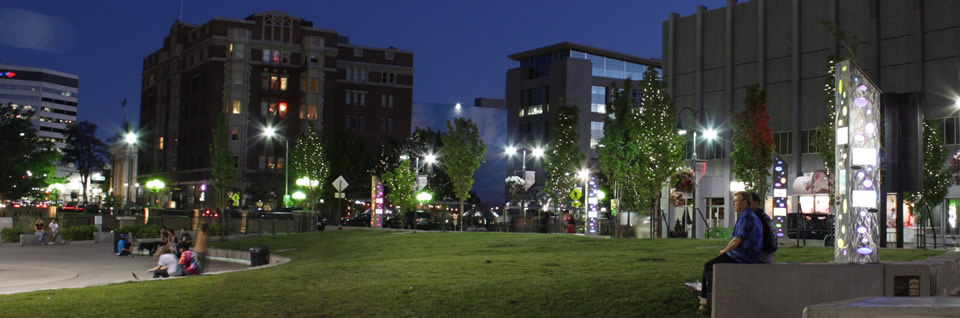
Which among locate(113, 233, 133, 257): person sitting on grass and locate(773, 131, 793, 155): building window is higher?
locate(773, 131, 793, 155): building window

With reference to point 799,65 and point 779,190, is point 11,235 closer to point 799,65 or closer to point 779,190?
point 779,190

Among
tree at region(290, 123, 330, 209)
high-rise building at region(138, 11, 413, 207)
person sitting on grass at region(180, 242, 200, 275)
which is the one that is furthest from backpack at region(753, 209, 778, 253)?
high-rise building at region(138, 11, 413, 207)

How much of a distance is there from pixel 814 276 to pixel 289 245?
30.1m

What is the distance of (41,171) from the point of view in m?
74.2

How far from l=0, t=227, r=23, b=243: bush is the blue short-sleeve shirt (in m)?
40.1

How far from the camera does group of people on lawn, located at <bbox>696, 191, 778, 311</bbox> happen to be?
11734 millimetres

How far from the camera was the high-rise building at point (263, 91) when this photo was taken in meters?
104

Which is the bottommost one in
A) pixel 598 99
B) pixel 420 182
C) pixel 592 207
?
pixel 592 207

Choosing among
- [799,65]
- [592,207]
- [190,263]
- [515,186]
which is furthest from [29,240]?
[515,186]

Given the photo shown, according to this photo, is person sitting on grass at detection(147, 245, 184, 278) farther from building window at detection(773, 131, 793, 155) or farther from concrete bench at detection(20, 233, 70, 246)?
building window at detection(773, 131, 793, 155)

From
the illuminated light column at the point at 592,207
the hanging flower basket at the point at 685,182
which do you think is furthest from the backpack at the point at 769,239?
the illuminated light column at the point at 592,207

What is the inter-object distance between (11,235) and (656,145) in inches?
1191

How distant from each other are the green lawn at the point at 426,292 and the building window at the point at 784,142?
3951 cm

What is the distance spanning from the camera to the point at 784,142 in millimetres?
59500
